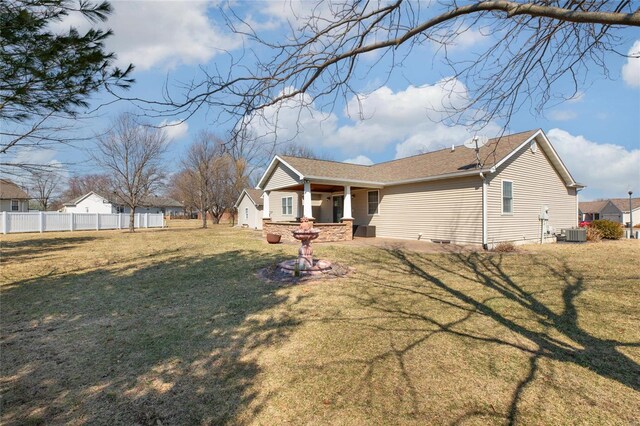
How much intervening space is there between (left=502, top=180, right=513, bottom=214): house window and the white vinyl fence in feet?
95.5

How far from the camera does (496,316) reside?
4.72 m

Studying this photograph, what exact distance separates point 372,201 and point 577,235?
936 centimetres

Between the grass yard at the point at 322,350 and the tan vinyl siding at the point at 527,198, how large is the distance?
5.22 metres

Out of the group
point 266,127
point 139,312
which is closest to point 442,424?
point 266,127

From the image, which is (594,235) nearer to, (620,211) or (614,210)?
(620,211)

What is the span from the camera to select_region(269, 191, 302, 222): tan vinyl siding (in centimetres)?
2036

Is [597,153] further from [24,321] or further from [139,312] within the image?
[24,321]

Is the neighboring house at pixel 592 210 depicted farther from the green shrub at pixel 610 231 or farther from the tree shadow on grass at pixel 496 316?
the tree shadow on grass at pixel 496 316

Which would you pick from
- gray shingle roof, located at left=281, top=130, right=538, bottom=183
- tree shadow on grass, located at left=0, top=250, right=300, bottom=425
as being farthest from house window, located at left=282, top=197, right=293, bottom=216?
tree shadow on grass, located at left=0, top=250, right=300, bottom=425

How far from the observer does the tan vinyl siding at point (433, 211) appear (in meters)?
12.2

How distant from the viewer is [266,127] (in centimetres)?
355

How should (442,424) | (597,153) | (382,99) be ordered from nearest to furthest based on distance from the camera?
1. (442,424)
2. (382,99)
3. (597,153)

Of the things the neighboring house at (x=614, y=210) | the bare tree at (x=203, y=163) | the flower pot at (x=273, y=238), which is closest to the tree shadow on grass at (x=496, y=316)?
the flower pot at (x=273, y=238)

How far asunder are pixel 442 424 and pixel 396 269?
5.89 metres
